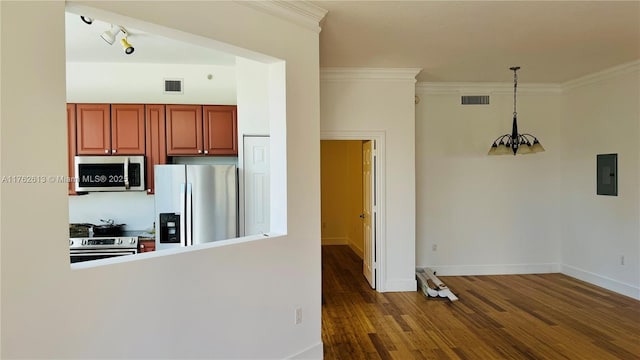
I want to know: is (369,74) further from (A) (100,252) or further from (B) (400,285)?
(A) (100,252)

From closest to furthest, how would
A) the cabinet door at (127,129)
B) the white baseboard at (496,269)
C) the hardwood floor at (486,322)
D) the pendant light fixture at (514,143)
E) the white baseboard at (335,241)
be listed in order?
1. the hardwood floor at (486,322)
2. the cabinet door at (127,129)
3. the pendant light fixture at (514,143)
4. the white baseboard at (496,269)
5. the white baseboard at (335,241)

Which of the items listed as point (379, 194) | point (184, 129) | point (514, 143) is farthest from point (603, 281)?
point (184, 129)

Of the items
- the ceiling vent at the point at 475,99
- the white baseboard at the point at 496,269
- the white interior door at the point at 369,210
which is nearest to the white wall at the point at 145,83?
the white interior door at the point at 369,210

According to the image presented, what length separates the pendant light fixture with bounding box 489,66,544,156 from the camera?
4.90 metres

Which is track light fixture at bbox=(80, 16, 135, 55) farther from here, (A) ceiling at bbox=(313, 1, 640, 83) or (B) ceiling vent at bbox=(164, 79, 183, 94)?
(A) ceiling at bbox=(313, 1, 640, 83)

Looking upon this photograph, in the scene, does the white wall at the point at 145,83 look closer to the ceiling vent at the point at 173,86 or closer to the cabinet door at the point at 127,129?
the ceiling vent at the point at 173,86

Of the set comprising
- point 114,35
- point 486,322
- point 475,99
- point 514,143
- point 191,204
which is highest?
point 114,35

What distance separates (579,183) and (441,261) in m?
2.35

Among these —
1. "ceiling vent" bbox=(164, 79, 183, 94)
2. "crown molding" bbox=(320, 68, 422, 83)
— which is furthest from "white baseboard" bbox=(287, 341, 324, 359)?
"ceiling vent" bbox=(164, 79, 183, 94)

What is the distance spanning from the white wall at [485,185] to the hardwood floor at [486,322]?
0.44 metres

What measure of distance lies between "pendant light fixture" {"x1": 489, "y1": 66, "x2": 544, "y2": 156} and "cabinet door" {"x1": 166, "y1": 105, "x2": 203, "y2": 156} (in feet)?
13.2

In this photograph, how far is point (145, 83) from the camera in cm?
489

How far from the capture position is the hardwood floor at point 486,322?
331 cm

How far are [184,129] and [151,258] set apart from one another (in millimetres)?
2854
